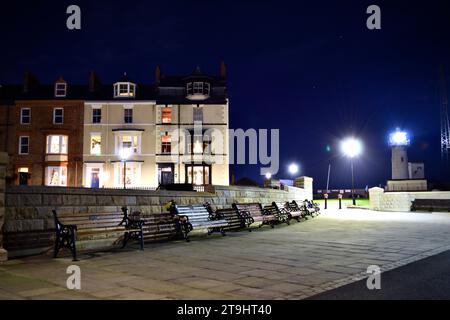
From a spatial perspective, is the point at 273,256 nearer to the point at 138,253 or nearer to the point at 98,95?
the point at 138,253

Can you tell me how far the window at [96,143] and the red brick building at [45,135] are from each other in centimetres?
107

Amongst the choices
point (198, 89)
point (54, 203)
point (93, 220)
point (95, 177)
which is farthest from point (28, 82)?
point (93, 220)

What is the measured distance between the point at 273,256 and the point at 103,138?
116 ft

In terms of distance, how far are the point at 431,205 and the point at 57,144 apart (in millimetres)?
33598

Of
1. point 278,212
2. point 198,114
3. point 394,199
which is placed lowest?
point 278,212

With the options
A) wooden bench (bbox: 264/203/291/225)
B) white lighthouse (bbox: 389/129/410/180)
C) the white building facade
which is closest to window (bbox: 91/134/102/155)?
the white building facade

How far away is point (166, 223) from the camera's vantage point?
12125mm

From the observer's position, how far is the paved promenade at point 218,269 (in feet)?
19.4

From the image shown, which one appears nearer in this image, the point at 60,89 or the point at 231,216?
the point at 231,216

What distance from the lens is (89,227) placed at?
9555 millimetres

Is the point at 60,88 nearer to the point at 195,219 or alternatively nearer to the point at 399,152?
the point at 195,219

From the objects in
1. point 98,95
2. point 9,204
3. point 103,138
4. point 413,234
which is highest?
point 98,95

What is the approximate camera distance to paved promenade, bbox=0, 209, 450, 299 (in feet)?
19.4
